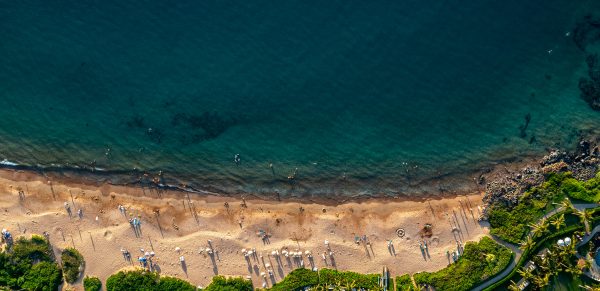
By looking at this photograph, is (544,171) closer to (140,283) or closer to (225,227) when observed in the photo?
(225,227)

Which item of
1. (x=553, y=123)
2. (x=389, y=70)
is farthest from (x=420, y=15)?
(x=553, y=123)

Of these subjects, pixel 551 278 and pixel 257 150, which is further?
pixel 257 150

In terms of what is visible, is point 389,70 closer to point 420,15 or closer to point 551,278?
point 420,15

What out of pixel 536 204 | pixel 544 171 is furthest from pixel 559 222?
pixel 544 171

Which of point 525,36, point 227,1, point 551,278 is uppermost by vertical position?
point 227,1

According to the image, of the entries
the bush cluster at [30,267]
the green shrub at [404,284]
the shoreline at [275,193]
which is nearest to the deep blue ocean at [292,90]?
the shoreline at [275,193]

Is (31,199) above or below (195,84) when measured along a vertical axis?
below

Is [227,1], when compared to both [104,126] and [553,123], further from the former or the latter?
[553,123]

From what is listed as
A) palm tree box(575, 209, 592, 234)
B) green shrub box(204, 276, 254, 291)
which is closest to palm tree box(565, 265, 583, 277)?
palm tree box(575, 209, 592, 234)
